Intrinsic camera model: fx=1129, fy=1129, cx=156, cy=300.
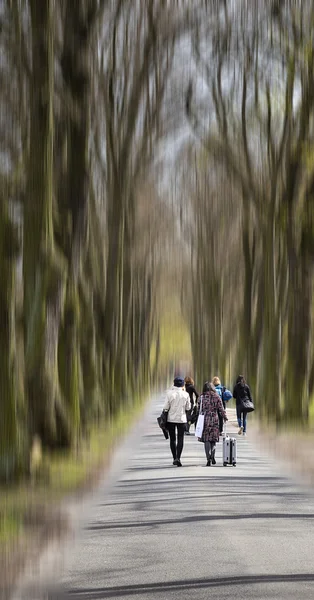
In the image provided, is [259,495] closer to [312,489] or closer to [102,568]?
[312,489]

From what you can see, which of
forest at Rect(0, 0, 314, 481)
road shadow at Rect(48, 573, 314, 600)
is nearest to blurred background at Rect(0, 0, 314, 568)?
forest at Rect(0, 0, 314, 481)

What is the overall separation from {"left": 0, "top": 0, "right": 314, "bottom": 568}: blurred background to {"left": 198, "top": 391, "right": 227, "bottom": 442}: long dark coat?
8.48 feet

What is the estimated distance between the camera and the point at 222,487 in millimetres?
16969

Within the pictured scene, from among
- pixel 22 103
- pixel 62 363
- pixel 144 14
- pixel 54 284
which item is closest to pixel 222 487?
pixel 54 284

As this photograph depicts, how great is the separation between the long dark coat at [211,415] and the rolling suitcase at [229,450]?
36cm

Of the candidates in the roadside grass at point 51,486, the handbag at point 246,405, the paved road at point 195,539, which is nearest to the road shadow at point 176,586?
the paved road at point 195,539

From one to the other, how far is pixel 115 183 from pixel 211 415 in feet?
32.7

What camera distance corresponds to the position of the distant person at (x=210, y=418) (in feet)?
71.0

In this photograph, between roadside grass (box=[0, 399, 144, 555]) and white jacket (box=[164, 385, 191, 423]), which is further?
white jacket (box=[164, 385, 191, 423])

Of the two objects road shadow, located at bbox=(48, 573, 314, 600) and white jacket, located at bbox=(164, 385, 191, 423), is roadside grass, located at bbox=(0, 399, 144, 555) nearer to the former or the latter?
white jacket, located at bbox=(164, 385, 191, 423)

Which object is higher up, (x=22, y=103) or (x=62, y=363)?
(x=22, y=103)

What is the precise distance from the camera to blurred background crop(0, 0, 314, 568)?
1728cm

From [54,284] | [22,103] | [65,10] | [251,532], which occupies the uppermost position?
[65,10]

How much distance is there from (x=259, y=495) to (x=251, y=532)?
13.2ft
